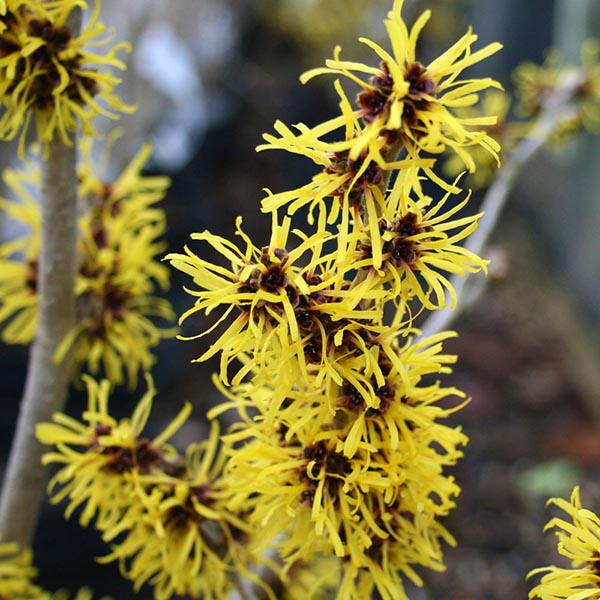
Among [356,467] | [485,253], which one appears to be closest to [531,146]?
[485,253]

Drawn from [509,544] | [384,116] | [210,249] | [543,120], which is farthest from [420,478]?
[210,249]

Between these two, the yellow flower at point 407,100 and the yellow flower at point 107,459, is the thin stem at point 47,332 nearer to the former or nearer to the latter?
the yellow flower at point 107,459

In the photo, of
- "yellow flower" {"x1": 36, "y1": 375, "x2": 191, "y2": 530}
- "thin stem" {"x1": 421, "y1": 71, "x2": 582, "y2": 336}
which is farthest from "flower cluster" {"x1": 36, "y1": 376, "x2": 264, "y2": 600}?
"thin stem" {"x1": 421, "y1": 71, "x2": 582, "y2": 336}

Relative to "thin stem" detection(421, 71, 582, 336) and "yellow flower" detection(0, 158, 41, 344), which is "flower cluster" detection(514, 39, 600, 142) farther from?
"yellow flower" detection(0, 158, 41, 344)

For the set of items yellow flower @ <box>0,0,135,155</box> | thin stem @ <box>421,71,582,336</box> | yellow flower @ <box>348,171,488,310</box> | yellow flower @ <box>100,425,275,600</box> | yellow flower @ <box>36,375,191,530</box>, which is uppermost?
thin stem @ <box>421,71,582,336</box>

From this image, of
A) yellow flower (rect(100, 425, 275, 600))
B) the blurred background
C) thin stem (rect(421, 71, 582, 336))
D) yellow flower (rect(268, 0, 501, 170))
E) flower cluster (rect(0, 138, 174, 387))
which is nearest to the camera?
yellow flower (rect(268, 0, 501, 170))

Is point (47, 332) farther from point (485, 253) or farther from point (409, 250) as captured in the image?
point (485, 253)

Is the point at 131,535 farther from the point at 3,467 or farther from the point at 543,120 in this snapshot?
the point at 3,467
